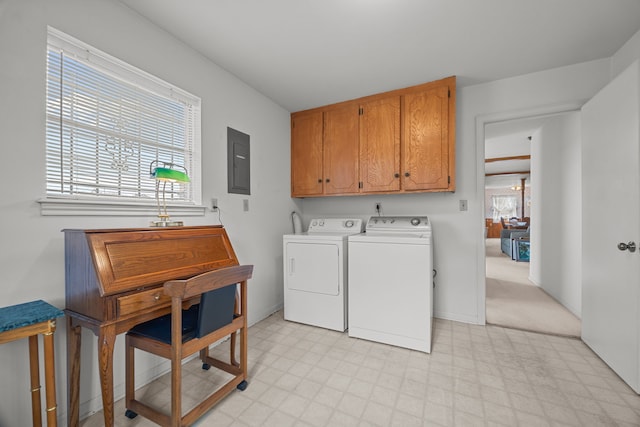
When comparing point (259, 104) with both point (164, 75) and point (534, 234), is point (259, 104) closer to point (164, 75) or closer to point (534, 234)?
point (164, 75)

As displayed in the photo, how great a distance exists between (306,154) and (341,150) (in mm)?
475

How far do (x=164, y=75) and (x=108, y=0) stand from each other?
0.46 meters

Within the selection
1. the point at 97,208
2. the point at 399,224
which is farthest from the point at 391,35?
the point at 97,208

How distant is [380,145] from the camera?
287 centimetres

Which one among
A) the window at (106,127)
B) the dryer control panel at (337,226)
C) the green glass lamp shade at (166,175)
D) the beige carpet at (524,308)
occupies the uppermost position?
the window at (106,127)

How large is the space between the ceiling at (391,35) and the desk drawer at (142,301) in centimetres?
178

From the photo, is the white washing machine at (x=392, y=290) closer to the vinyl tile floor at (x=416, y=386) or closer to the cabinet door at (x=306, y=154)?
the vinyl tile floor at (x=416, y=386)

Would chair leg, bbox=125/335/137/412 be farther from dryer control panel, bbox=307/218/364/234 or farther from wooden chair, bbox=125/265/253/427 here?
dryer control panel, bbox=307/218/364/234

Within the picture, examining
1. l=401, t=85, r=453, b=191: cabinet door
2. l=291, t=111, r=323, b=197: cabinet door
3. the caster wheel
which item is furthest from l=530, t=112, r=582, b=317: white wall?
the caster wheel

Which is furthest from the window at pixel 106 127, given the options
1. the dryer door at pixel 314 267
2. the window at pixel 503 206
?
the window at pixel 503 206

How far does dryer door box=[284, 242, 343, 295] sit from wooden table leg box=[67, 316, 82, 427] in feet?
5.60

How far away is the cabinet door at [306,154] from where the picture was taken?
3.23m

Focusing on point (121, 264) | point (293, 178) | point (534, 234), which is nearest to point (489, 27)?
point (293, 178)

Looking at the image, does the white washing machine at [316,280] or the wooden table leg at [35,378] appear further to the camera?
the white washing machine at [316,280]
